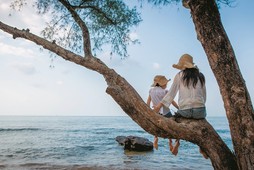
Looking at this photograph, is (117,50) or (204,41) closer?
(204,41)

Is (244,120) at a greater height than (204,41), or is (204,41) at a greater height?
(204,41)

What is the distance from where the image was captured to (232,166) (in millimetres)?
3852

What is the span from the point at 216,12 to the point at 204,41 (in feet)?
1.60

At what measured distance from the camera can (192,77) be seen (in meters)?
4.14

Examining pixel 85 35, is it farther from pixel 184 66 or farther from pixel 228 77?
pixel 228 77

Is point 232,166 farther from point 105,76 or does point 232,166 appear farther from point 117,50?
point 117,50

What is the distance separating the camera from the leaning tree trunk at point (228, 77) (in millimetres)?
3561

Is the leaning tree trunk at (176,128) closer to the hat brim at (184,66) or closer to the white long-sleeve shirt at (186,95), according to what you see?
the white long-sleeve shirt at (186,95)

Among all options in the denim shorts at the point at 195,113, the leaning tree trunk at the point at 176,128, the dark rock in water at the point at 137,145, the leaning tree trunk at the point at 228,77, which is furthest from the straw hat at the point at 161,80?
the dark rock in water at the point at 137,145

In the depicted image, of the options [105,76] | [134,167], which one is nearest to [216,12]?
[105,76]

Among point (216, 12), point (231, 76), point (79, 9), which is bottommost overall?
point (231, 76)

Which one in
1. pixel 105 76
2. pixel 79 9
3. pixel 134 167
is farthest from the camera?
pixel 134 167

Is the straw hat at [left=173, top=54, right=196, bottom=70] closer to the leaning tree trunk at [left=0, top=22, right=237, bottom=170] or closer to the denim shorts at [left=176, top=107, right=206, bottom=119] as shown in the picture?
the denim shorts at [left=176, top=107, right=206, bottom=119]

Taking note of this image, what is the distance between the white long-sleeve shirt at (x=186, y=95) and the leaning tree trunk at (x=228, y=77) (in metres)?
0.44
